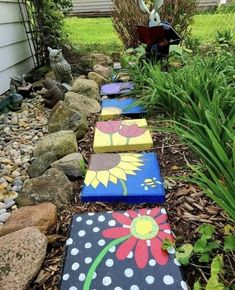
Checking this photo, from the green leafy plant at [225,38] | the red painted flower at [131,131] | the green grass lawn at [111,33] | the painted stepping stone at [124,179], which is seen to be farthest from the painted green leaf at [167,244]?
the green grass lawn at [111,33]

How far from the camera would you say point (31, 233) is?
1.08 m

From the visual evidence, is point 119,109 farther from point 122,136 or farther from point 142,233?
point 142,233

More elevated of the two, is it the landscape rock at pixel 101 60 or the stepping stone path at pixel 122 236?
the stepping stone path at pixel 122 236

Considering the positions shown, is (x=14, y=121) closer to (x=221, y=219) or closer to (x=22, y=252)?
(x=22, y=252)

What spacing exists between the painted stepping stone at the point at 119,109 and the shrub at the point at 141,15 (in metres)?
2.30

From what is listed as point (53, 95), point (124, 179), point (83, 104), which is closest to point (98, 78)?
point (53, 95)

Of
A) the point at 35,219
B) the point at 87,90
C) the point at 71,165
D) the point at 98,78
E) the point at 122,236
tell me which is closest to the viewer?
the point at 122,236

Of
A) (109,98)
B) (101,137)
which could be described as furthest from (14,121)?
(101,137)

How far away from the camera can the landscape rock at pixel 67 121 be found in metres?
2.04

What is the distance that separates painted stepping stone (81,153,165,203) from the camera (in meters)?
1.26

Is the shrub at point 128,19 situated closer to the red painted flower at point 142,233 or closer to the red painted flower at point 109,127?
the red painted flower at point 109,127

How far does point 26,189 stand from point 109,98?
1.46 m

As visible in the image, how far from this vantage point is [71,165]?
1556 mm

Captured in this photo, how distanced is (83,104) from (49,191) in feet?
4.03
